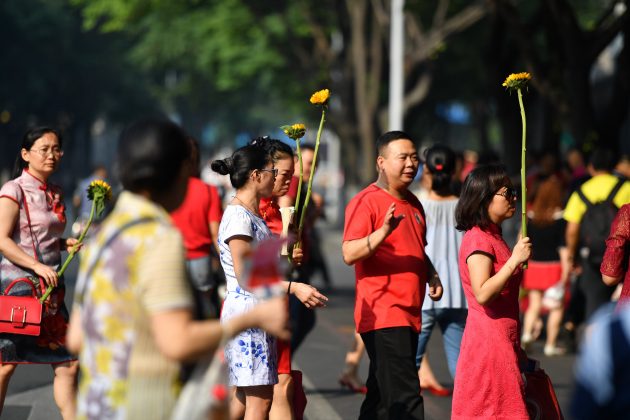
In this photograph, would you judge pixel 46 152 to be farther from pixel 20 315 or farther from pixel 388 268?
pixel 388 268

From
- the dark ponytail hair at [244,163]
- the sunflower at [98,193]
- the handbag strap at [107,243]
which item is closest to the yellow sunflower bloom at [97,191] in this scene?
the sunflower at [98,193]

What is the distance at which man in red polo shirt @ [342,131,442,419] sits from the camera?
648 cm

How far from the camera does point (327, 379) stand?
1016cm

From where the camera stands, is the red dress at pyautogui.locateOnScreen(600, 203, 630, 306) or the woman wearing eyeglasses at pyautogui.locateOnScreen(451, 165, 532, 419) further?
the red dress at pyautogui.locateOnScreen(600, 203, 630, 306)

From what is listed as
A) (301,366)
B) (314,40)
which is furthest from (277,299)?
(314,40)

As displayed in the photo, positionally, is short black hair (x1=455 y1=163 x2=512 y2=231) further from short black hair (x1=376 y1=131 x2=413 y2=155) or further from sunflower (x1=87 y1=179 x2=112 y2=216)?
sunflower (x1=87 y1=179 x2=112 y2=216)

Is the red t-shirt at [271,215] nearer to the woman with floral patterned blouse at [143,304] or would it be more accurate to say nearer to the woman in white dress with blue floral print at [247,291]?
the woman in white dress with blue floral print at [247,291]

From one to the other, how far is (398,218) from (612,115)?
11749mm

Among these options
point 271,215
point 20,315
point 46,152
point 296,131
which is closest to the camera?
point 296,131

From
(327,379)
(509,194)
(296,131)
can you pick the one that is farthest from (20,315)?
(327,379)

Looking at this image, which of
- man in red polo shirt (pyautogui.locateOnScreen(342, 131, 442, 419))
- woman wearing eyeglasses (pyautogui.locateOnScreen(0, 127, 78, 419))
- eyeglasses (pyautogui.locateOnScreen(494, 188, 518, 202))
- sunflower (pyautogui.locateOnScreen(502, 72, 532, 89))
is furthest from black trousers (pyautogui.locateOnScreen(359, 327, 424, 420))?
woman wearing eyeglasses (pyautogui.locateOnScreen(0, 127, 78, 419))

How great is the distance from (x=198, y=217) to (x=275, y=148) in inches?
56.1

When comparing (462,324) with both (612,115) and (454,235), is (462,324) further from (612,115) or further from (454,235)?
(612,115)

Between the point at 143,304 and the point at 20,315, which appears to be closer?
the point at 143,304
